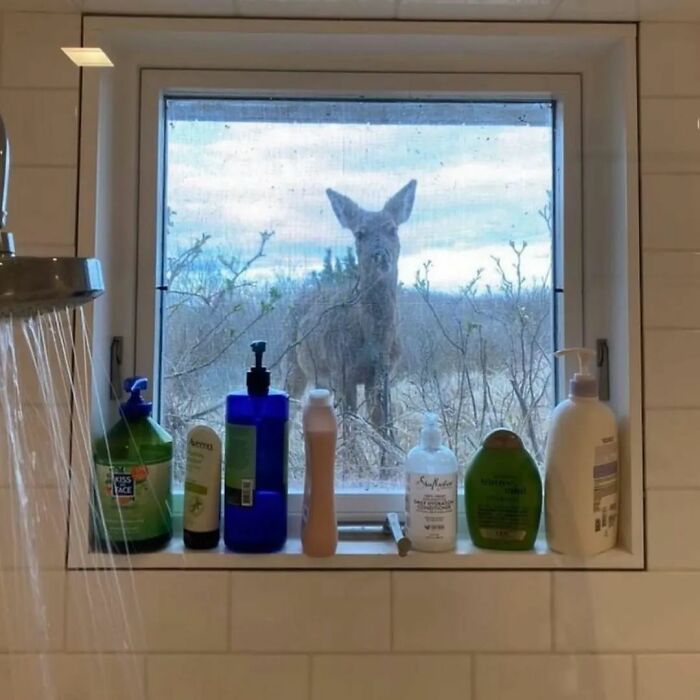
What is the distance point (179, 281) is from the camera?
1059 mm

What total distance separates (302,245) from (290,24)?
12.0 inches

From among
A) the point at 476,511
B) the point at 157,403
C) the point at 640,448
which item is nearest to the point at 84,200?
the point at 157,403

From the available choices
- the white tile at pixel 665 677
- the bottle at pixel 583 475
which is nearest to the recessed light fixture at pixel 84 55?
the bottle at pixel 583 475

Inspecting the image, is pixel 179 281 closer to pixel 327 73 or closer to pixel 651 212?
pixel 327 73

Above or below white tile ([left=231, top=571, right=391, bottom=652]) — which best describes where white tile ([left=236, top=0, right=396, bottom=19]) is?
above

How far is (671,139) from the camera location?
3.09ft

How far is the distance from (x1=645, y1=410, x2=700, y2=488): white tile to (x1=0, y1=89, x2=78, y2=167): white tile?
2.78 feet

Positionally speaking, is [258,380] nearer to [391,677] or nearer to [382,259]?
[382,259]

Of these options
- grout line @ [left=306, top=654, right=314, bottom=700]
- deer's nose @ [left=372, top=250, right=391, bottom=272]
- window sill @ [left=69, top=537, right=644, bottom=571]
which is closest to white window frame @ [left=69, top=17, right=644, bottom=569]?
window sill @ [left=69, top=537, right=644, bottom=571]

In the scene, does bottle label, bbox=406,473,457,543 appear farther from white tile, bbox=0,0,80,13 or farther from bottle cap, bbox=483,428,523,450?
white tile, bbox=0,0,80,13

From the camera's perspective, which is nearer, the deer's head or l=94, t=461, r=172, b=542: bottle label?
l=94, t=461, r=172, b=542: bottle label

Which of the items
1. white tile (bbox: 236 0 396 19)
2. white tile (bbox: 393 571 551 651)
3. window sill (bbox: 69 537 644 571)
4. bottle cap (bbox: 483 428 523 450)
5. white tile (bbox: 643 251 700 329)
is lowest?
white tile (bbox: 393 571 551 651)

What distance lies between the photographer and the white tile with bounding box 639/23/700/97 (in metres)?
0.95

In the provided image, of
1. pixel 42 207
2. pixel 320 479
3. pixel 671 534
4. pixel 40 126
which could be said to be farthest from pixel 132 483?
pixel 671 534
